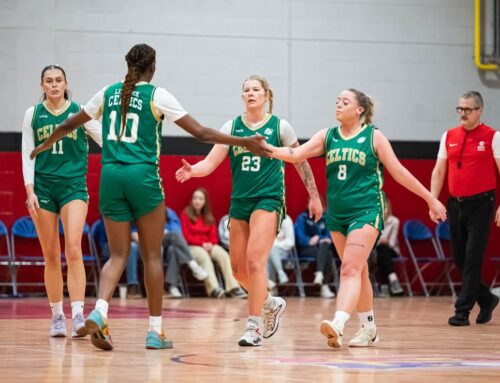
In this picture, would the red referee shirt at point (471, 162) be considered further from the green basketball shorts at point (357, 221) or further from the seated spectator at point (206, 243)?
the seated spectator at point (206, 243)

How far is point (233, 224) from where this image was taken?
7.12 metres

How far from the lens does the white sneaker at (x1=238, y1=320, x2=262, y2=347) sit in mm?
6855

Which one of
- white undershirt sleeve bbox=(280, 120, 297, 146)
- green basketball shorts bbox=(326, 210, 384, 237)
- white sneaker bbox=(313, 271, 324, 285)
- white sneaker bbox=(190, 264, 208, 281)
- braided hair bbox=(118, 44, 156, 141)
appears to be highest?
braided hair bbox=(118, 44, 156, 141)

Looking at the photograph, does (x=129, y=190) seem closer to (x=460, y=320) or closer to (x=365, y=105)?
(x=365, y=105)

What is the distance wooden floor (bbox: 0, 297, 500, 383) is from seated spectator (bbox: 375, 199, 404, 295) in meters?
4.83

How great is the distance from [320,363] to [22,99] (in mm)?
9752

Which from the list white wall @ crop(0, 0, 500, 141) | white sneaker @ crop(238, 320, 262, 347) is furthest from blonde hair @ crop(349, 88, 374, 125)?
white wall @ crop(0, 0, 500, 141)

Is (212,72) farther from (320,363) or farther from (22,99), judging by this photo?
(320,363)

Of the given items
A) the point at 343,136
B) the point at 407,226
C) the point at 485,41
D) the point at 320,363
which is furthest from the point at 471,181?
the point at 485,41

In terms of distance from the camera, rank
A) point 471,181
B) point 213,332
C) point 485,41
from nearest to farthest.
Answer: point 213,332, point 471,181, point 485,41

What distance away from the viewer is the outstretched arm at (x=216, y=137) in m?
6.31

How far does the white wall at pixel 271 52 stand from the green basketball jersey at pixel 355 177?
28.0ft

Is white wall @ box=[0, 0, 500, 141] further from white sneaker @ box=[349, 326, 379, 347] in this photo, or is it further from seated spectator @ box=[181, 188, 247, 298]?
white sneaker @ box=[349, 326, 379, 347]

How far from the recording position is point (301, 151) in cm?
693
